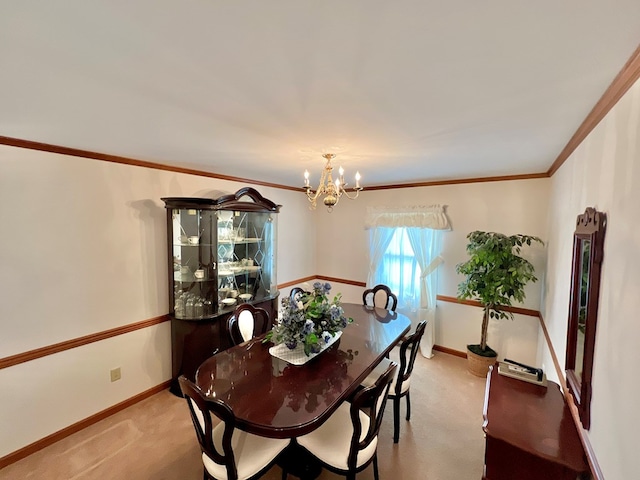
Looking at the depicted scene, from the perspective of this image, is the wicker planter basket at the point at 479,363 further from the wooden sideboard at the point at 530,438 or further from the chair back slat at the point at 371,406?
the chair back slat at the point at 371,406

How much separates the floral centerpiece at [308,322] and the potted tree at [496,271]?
1695mm

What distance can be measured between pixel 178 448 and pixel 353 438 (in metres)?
1.55

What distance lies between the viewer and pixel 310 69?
1088 millimetres

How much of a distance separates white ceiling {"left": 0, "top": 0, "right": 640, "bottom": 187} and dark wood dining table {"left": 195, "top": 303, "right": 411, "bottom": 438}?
1590 millimetres

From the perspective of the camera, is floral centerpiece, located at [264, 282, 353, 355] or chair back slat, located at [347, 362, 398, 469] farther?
floral centerpiece, located at [264, 282, 353, 355]

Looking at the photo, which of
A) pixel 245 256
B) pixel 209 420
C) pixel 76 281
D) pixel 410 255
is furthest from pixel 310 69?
pixel 410 255

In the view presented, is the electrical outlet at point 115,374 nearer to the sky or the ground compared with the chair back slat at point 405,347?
nearer to the ground

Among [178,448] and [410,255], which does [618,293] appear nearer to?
[178,448]

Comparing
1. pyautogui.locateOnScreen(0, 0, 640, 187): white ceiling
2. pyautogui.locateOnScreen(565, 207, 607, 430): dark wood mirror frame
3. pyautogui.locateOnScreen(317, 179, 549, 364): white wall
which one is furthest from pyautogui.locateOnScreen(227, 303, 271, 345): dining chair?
pyautogui.locateOnScreen(565, 207, 607, 430): dark wood mirror frame

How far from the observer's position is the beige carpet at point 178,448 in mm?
1977

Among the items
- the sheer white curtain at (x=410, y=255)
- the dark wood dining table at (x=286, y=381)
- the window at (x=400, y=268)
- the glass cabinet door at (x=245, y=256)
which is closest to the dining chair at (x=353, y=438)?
the dark wood dining table at (x=286, y=381)

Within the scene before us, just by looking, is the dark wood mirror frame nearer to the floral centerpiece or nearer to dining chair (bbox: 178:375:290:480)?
the floral centerpiece

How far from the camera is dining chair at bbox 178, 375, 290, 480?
1.36m

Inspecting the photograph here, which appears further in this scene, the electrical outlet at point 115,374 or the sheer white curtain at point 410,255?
the sheer white curtain at point 410,255
